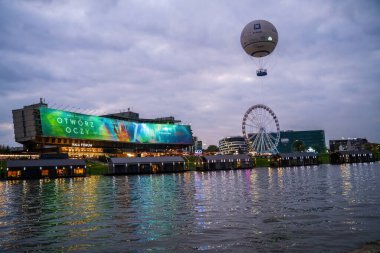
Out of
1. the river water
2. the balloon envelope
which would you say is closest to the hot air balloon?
the balloon envelope

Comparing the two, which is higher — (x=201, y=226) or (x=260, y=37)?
(x=260, y=37)

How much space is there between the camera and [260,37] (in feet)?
225

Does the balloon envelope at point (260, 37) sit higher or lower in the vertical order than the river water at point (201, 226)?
higher

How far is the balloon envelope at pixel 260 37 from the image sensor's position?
68562 mm

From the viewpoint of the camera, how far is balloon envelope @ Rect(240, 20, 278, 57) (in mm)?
68562

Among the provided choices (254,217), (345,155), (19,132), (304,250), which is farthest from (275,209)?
(19,132)

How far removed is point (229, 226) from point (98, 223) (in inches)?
380

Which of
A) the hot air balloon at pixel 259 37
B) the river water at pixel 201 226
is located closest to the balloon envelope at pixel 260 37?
the hot air balloon at pixel 259 37

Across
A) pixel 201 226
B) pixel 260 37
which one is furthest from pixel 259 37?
pixel 201 226

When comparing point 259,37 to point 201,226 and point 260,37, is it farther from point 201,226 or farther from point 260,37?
point 201,226

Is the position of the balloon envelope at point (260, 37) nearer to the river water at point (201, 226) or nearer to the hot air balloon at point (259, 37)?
the hot air balloon at point (259, 37)

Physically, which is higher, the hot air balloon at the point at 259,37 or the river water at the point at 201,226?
the hot air balloon at the point at 259,37

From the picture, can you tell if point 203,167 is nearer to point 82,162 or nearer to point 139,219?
point 82,162

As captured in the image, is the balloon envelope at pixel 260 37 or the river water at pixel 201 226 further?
the balloon envelope at pixel 260 37
